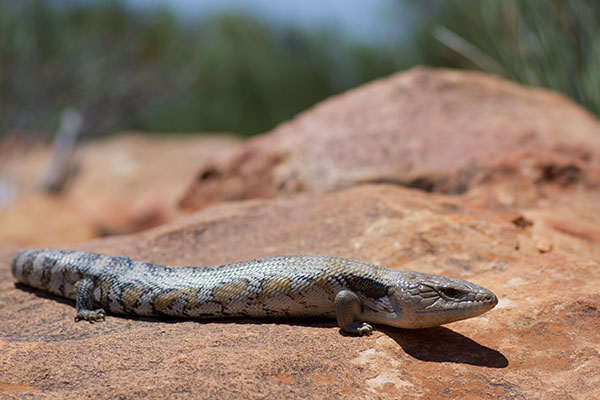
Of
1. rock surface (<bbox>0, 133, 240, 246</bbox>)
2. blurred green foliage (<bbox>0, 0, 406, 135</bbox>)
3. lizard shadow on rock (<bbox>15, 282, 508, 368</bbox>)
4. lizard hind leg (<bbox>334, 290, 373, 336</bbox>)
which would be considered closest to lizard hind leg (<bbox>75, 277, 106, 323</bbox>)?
lizard shadow on rock (<bbox>15, 282, 508, 368</bbox>)

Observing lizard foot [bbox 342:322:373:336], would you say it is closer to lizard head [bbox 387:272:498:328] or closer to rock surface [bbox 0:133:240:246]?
lizard head [bbox 387:272:498:328]

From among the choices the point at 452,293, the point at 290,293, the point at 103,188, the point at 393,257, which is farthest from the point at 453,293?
the point at 103,188

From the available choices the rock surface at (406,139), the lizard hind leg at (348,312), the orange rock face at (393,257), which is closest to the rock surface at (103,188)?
the rock surface at (406,139)

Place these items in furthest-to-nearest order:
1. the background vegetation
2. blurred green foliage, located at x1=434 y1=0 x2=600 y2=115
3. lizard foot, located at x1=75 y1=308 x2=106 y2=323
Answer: the background vegetation, blurred green foliage, located at x1=434 y1=0 x2=600 y2=115, lizard foot, located at x1=75 y1=308 x2=106 y2=323

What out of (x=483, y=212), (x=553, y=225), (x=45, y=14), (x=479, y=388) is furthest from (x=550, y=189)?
(x=45, y=14)

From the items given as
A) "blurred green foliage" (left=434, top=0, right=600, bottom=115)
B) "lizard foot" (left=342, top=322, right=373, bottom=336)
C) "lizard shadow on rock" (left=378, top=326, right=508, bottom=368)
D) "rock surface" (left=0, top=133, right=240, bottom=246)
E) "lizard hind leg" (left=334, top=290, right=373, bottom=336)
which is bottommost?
"rock surface" (left=0, top=133, right=240, bottom=246)

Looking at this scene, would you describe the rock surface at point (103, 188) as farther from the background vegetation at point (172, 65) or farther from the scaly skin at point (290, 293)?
the scaly skin at point (290, 293)
